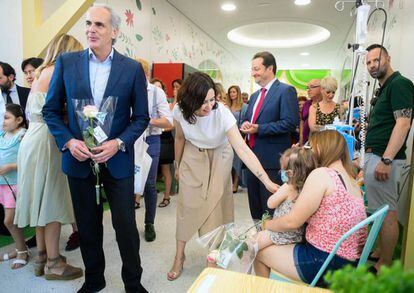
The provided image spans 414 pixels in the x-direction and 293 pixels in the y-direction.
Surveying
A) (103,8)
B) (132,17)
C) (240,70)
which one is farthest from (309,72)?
(103,8)

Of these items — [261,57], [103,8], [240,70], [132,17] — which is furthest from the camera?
[240,70]

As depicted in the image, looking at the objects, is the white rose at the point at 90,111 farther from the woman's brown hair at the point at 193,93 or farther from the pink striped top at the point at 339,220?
the pink striped top at the point at 339,220

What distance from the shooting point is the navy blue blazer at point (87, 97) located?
1593mm

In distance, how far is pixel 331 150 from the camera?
1354mm

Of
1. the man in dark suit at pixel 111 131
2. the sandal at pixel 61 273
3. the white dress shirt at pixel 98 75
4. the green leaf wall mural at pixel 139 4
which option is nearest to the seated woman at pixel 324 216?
the man in dark suit at pixel 111 131

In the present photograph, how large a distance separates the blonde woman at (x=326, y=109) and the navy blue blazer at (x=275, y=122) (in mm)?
1086

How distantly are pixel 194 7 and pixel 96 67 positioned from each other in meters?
4.51

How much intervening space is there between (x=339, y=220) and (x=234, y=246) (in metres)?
0.45

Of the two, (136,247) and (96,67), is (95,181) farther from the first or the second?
(96,67)

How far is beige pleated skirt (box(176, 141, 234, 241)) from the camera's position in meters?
1.99

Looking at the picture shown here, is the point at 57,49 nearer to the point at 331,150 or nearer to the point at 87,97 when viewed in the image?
the point at 87,97

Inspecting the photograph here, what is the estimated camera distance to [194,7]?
562cm

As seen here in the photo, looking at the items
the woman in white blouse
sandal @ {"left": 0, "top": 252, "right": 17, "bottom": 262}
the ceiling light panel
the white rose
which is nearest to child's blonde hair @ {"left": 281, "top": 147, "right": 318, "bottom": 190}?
the woman in white blouse

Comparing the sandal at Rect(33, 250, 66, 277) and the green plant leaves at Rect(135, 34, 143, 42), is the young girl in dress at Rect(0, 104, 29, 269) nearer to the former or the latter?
the sandal at Rect(33, 250, 66, 277)
